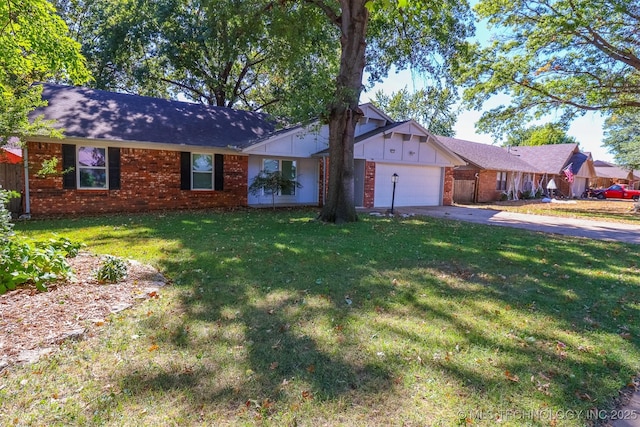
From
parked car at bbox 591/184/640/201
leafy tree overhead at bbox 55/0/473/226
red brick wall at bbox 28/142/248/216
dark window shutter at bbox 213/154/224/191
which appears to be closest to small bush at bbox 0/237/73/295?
leafy tree overhead at bbox 55/0/473/226

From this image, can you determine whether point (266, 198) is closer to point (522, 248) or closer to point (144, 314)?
point (522, 248)

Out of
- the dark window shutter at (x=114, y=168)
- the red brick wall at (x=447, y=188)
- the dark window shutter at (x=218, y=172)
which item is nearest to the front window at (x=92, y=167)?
the dark window shutter at (x=114, y=168)

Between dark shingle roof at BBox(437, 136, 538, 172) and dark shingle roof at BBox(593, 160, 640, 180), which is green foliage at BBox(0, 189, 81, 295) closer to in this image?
dark shingle roof at BBox(437, 136, 538, 172)

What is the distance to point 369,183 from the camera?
16469mm

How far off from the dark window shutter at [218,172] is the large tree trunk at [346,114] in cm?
534

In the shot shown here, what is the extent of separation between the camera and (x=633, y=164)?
88.3 feet

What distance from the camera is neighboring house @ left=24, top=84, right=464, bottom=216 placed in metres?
11.7

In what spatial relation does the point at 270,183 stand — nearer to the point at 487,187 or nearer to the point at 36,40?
the point at 36,40

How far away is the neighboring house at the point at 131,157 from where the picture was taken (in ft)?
37.6

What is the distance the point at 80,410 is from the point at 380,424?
2.01 metres

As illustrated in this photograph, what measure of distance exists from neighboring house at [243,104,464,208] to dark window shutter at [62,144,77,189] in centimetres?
595

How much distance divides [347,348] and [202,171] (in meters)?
12.1

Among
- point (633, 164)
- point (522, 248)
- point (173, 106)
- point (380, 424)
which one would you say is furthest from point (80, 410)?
point (633, 164)

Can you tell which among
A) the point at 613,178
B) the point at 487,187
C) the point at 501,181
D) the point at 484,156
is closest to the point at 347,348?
the point at 487,187
